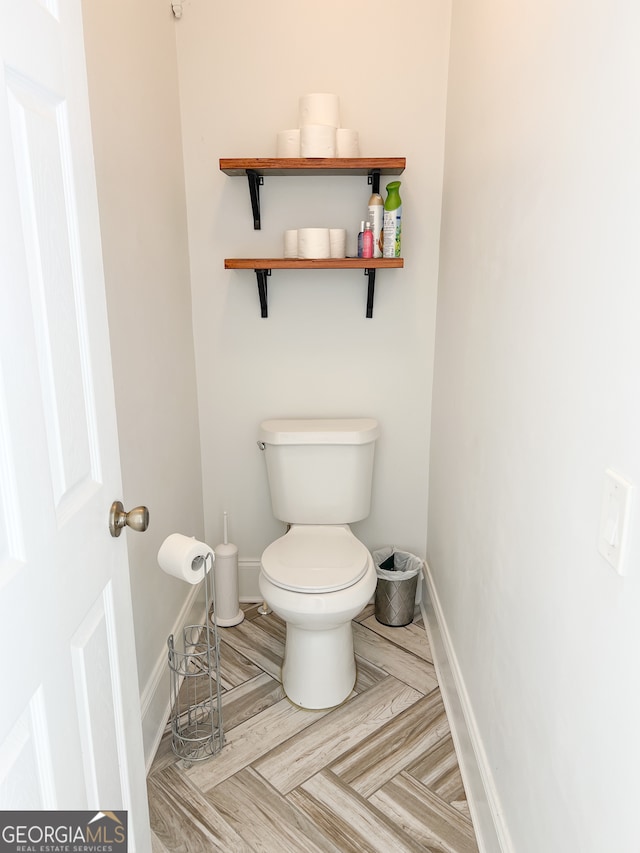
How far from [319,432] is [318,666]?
0.78 m

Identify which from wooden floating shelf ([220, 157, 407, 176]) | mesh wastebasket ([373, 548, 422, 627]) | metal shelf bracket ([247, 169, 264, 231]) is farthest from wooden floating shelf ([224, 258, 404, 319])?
mesh wastebasket ([373, 548, 422, 627])

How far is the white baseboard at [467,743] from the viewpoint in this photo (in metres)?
1.45

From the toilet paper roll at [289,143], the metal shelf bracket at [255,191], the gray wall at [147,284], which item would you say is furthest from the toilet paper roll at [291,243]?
the gray wall at [147,284]

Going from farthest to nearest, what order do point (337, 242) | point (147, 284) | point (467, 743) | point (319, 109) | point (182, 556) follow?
point (337, 242)
point (319, 109)
point (147, 284)
point (467, 743)
point (182, 556)

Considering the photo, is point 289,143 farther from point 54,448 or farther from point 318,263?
point 54,448

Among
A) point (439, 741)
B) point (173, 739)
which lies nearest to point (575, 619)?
point (439, 741)

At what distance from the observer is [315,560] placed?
2066 mm

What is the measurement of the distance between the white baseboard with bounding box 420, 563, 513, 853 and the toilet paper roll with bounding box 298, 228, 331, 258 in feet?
4.22

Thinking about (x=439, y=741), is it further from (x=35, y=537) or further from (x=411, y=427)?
(x=35, y=537)

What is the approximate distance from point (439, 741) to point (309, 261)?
156cm

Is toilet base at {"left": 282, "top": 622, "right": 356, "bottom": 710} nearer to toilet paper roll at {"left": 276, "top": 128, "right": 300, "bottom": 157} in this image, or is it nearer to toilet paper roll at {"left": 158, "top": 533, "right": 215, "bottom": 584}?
toilet paper roll at {"left": 158, "top": 533, "right": 215, "bottom": 584}

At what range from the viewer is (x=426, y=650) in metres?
2.35

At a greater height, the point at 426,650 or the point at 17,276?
the point at 17,276

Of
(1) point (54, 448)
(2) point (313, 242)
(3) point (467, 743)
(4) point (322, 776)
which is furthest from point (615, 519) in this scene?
(2) point (313, 242)
